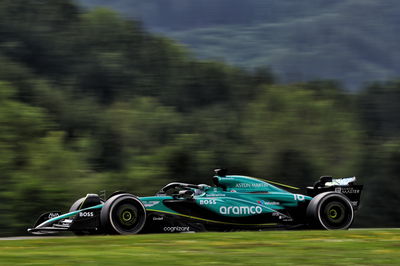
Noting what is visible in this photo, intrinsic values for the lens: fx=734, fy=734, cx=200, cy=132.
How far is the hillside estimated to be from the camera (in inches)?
4557

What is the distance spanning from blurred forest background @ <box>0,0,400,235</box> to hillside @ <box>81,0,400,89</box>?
37.3 metres

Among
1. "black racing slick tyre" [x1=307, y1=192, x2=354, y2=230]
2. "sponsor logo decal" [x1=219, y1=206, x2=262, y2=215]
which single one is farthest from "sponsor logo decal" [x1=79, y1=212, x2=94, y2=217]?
"black racing slick tyre" [x1=307, y1=192, x2=354, y2=230]

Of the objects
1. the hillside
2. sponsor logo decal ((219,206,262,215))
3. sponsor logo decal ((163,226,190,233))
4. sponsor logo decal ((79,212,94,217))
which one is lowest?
sponsor logo decal ((163,226,190,233))

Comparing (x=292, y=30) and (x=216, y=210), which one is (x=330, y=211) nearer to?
(x=216, y=210)

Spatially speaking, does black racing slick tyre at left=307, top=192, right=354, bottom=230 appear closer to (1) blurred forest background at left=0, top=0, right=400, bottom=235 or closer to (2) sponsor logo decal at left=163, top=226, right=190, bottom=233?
(2) sponsor logo decal at left=163, top=226, right=190, bottom=233

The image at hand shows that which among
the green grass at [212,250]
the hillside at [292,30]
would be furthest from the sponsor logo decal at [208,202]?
the hillside at [292,30]

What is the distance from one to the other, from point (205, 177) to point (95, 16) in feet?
149

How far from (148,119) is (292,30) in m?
92.8

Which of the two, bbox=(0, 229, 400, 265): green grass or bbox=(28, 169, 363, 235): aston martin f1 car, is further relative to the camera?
bbox=(28, 169, 363, 235): aston martin f1 car

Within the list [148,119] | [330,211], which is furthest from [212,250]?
[148,119]

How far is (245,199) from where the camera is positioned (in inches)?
607

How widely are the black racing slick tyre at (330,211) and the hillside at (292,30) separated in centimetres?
9100

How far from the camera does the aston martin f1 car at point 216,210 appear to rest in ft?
45.9

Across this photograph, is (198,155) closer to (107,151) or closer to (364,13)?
(107,151)
